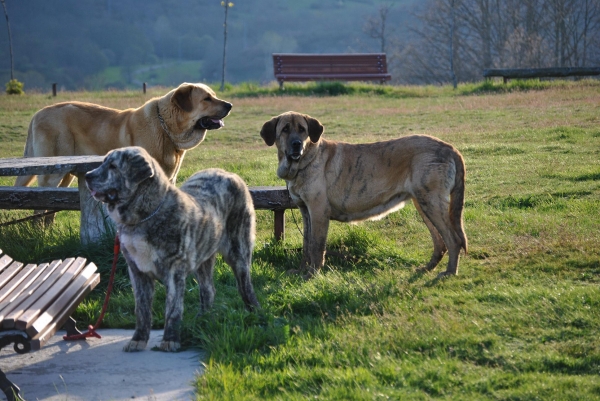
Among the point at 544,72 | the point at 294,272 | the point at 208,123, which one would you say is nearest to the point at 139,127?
the point at 208,123

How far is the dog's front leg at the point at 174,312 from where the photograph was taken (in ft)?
16.9

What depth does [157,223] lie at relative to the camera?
5023 millimetres

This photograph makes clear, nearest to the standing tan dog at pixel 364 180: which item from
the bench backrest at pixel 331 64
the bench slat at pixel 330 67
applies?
the bench slat at pixel 330 67

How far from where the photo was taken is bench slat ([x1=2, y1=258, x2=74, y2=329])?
13.6ft

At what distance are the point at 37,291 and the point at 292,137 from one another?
3135mm

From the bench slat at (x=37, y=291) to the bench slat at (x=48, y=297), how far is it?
0.02 m

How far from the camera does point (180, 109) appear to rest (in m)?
8.52

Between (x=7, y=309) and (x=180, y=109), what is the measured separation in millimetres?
4413

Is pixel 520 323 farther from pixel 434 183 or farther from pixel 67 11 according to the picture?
pixel 67 11

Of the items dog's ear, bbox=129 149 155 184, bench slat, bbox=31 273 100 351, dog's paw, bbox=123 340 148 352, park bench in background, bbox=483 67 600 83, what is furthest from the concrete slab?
park bench in background, bbox=483 67 600 83

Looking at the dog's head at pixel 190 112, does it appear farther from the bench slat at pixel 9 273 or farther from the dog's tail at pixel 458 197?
the bench slat at pixel 9 273

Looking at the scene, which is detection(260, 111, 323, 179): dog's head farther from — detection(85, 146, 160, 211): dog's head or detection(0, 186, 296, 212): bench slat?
detection(85, 146, 160, 211): dog's head

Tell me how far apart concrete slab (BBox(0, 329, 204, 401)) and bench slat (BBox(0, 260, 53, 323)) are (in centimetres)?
53

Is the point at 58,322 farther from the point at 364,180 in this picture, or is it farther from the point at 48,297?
the point at 364,180
